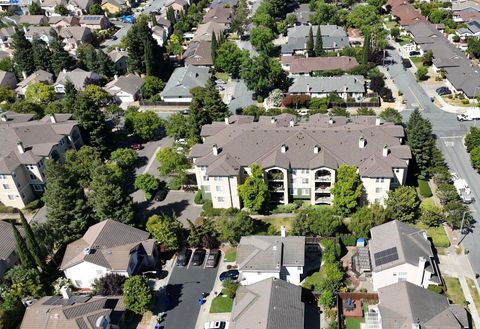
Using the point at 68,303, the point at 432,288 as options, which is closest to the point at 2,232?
the point at 68,303

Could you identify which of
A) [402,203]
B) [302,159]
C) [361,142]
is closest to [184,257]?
[302,159]

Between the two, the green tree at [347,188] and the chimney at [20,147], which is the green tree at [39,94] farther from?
the green tree at [347,188]

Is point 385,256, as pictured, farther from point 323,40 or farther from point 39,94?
point 39,94

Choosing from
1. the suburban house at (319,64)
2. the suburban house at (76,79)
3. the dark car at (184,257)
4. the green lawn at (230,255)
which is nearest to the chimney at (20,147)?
the dark car at (184,257)

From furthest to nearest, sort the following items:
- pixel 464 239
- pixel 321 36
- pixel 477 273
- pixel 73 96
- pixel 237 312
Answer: pixel 321 36 → pixel 73 96 → pixel 464 239 → pixel 477 273 → pixel 237 312

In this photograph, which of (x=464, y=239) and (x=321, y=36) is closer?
(x=464, y=239)

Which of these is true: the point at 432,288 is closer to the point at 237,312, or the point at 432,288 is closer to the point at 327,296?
the point at 327,296

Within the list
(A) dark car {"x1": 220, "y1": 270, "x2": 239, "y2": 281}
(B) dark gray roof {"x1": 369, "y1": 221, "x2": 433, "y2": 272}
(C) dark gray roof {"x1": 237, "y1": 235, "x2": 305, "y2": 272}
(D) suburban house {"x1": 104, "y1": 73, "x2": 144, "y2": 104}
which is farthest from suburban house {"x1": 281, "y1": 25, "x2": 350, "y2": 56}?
(A) dark car {"x1": 220, "y1": 270, "x2": 239, "y2": 281}

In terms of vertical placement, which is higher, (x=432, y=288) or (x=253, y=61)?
(x=253, y=61)
